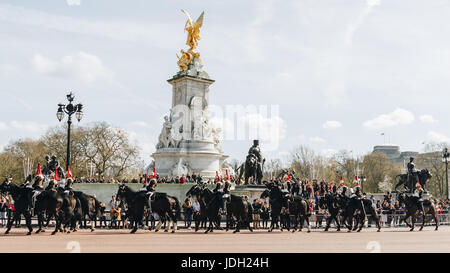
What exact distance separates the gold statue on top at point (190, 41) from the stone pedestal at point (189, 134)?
0.84 meters

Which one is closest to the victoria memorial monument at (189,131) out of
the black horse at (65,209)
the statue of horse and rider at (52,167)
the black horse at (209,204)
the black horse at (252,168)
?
the black horse at (252,168)

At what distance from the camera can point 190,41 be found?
43.1 metres

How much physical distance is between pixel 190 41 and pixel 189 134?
9.18 meters

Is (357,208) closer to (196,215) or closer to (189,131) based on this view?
(196,215)

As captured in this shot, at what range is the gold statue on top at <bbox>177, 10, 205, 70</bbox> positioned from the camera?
42125mm

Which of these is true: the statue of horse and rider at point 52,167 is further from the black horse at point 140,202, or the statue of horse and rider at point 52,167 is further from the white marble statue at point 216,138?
the white marble statue at point 216,138

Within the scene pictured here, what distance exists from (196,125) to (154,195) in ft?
66.8

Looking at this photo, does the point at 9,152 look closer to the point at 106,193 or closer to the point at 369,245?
the point at 106,193

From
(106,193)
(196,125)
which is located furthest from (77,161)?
(106,193)

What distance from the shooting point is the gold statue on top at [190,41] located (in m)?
42.1

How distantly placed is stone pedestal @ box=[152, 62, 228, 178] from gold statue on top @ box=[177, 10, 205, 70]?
836mm

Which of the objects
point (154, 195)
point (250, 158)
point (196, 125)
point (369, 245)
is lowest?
point (369, 245)

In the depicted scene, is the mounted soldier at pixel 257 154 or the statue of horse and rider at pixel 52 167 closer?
the mounted soldier at pixel 257 154
